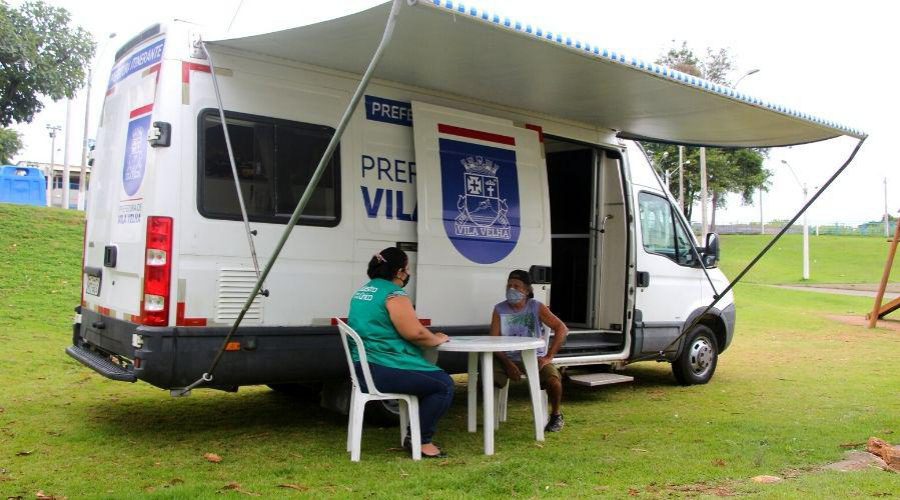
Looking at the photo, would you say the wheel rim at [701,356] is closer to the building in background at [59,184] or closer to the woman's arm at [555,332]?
the woman's arm at [555,332]

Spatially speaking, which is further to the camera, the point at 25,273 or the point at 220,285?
the point at 25,273

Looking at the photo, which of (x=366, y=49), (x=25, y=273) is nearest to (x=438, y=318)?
(x=366, y=49)

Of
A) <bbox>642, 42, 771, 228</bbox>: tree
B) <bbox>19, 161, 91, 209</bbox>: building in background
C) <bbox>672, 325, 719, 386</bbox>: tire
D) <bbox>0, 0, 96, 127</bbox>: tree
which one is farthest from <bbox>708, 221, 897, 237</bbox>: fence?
<bbox>672, 325, 719, 386</bbox>: tire

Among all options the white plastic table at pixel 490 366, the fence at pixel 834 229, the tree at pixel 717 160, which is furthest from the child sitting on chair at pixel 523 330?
the fence at pixel 834 229

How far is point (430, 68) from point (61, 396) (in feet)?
13.6

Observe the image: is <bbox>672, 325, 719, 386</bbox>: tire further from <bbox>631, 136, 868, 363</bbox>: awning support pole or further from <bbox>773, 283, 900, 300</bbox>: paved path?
<bbox>773, 283, 900, 300</bbox>: paved path

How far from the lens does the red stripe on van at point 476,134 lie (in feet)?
20.2

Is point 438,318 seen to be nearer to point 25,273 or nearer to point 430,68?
point 430,68

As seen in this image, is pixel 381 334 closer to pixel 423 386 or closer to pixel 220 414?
pixel 423 386

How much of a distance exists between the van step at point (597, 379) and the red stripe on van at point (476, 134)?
2208mm

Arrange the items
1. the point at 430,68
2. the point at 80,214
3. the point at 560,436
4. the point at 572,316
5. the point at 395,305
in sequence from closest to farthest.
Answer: the point at 395,305, the point at 430,68, the point at 560,436, the point at 572,316, the point at 80,214

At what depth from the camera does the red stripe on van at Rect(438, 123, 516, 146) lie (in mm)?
6164

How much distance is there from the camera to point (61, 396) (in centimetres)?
672

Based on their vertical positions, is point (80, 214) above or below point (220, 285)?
above
